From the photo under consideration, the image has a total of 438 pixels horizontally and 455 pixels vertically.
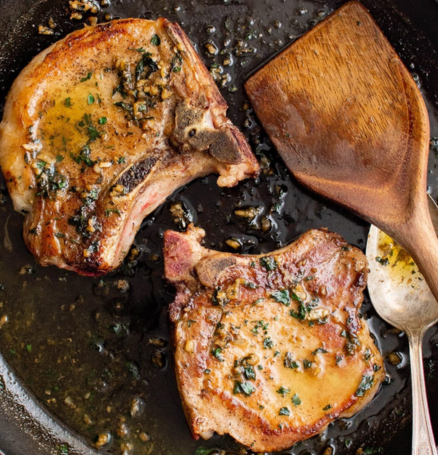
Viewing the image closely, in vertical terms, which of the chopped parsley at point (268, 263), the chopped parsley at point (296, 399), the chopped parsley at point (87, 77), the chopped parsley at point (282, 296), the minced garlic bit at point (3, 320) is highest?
the chopped parsley at point (87, 77)

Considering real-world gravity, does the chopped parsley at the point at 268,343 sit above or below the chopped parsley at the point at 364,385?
above

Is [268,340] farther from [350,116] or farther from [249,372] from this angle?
[350,116]

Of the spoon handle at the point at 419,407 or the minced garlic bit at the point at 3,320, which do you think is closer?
the spoon handle at the point at 419,407

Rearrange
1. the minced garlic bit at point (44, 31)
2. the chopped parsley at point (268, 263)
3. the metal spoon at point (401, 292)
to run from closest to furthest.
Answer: the chopped parsley at point (268, 263)
the metal spoon at point (401, 292)
the minced garlic bit at point (44, 31)

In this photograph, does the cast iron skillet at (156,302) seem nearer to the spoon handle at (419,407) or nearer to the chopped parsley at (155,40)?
the spoon handle at (419,407)

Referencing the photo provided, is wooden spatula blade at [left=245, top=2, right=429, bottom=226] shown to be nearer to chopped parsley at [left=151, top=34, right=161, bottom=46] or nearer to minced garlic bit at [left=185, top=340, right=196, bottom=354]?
chopped parsley at [left=151, top=34, right=161, bottom=46]

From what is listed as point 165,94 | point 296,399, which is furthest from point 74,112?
point 296,399

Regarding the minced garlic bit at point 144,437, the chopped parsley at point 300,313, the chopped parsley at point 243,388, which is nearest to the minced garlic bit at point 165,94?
the chopped parsley at point 300,313

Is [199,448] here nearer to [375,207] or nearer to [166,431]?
[166,431]

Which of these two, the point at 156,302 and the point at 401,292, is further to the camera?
the point at 156,302
